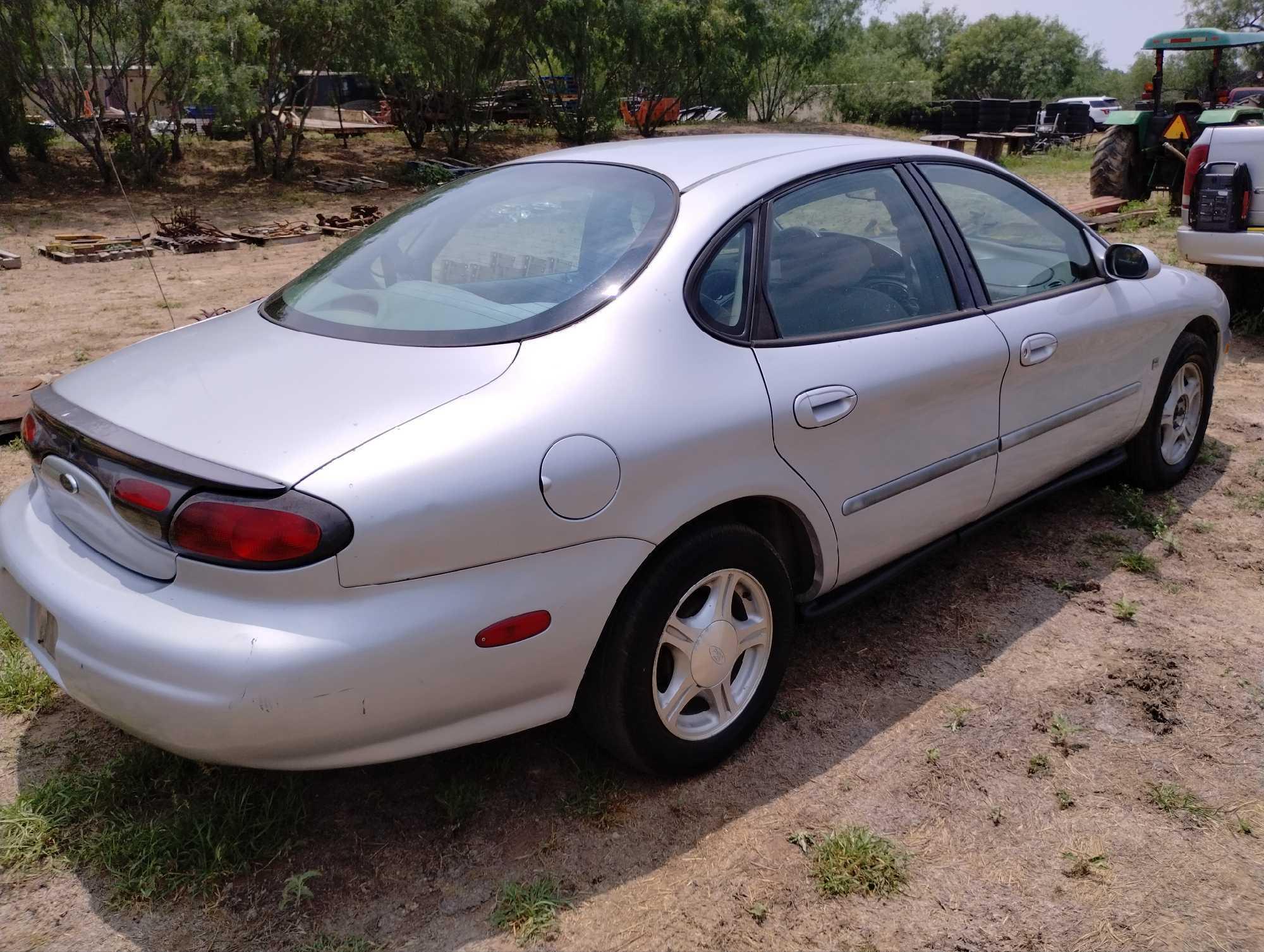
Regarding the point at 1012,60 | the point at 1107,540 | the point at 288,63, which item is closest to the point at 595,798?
the point at 1107,540

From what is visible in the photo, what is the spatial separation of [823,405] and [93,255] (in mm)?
10539

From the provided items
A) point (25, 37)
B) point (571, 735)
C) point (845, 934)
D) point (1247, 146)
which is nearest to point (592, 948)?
point (845, 934)

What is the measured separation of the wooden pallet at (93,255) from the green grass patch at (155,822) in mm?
9390

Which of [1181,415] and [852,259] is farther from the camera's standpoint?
[1181,415]

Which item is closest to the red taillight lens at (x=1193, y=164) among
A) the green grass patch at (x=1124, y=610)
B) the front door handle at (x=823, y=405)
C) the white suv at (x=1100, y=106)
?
the green grass patch at (x=1124, y=610)

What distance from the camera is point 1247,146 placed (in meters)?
6.62

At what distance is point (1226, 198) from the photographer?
664 centimetres

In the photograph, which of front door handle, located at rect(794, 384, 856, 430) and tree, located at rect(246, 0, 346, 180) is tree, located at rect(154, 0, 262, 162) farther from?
front door handle, located at rect(794, 384, 856, 430)

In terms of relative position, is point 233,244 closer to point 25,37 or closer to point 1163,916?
point 25,37

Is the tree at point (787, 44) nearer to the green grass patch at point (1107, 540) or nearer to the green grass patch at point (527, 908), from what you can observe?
the green grass patch at point (1107, 540)

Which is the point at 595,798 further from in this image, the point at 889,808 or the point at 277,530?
the point at 277,530

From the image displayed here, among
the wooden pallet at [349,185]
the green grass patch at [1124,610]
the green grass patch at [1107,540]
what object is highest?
the wooden pallet at [349,185]

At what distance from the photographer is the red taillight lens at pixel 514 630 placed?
2225mm

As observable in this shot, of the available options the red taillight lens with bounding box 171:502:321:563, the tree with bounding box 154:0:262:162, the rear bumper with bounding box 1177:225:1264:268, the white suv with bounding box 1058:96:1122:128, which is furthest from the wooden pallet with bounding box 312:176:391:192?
the white suv with bounding box 1058:96:1122:128
